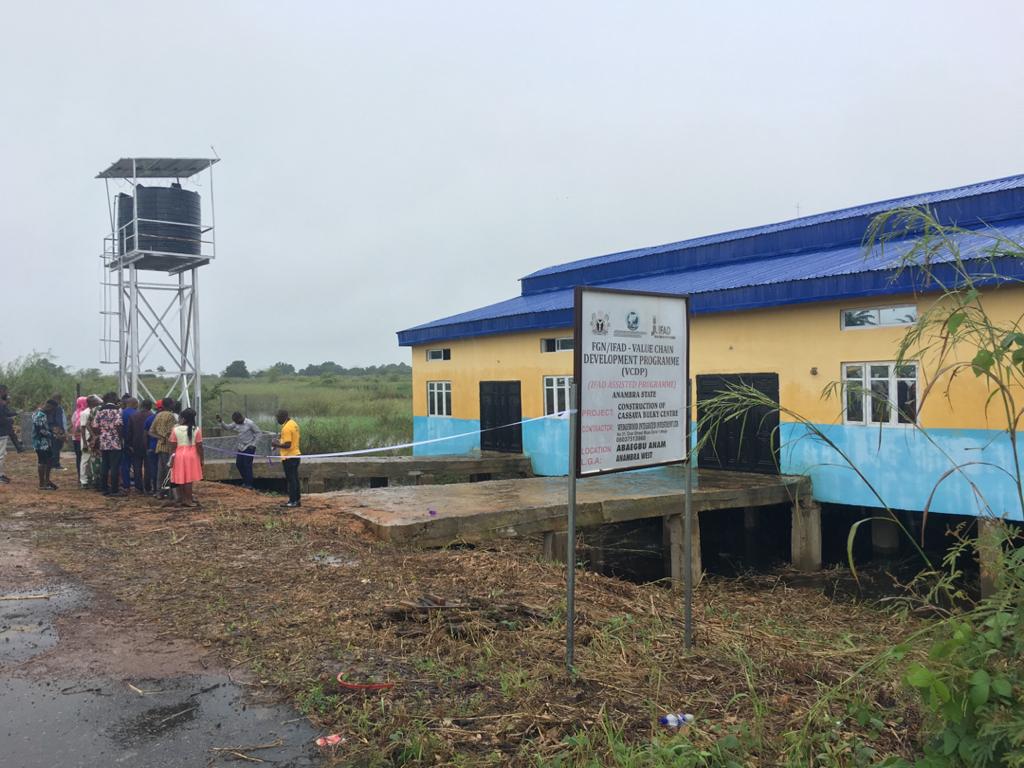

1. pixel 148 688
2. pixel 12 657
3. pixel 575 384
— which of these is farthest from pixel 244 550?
pixel 575 384

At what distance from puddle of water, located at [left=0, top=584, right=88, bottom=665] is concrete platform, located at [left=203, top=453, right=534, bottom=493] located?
8.65 meters

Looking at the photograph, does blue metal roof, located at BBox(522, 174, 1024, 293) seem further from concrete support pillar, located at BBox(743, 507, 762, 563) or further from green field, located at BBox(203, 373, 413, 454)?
green field, located at BBox(203, 373, 413, 454)

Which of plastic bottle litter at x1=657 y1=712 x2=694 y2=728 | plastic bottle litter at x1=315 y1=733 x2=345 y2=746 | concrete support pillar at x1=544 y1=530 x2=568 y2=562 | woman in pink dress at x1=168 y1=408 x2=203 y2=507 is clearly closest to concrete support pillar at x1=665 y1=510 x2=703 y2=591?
concrete support pillar at x1=544 y1=530 x2=568 y2=562

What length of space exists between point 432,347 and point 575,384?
62.6 feet

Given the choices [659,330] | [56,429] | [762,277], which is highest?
[762,277]

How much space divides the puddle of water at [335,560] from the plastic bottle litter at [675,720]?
14.4 ft

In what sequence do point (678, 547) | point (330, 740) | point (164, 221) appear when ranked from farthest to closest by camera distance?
point (164, 221), point (678, 547), point (330, 740)

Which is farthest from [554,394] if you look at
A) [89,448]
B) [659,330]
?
[659,330]

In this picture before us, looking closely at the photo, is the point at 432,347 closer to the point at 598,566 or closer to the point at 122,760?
the point at 598,566

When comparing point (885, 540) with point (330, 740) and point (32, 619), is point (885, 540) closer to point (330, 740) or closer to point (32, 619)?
point (330, 740)

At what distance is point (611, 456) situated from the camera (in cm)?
494

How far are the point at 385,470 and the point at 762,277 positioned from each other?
28.2 ft

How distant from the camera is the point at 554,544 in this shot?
10688mm

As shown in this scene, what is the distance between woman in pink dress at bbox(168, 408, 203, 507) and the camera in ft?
36.2
